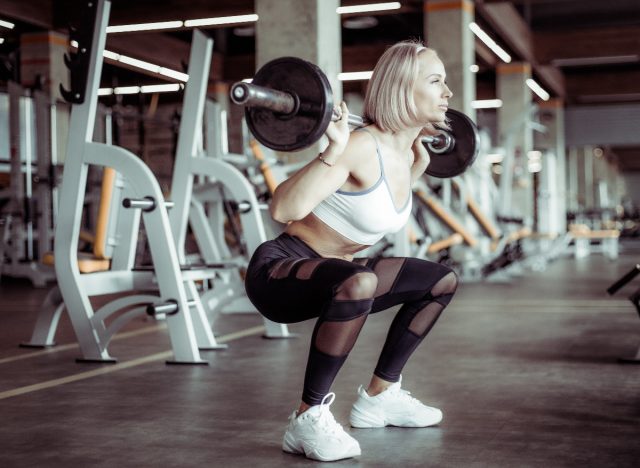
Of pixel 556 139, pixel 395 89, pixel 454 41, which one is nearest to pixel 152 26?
pixel 454 41

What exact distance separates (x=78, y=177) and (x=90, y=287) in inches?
17.4

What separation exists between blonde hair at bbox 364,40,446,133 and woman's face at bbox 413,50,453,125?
0.04 ft

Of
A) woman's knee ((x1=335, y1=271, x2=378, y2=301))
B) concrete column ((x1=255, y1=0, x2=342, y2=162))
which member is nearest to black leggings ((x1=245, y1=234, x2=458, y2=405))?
woman's knee ((x1=335, y1=271, x2=378, y2=301))

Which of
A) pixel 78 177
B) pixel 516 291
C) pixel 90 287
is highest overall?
pixel 78 177

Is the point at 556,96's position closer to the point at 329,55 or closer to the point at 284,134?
the point at 329,55

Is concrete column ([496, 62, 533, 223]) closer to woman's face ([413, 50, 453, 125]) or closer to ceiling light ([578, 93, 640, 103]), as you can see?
ceiling light ([578, 93, 640, 103])

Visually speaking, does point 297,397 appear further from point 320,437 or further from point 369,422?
point 320,437

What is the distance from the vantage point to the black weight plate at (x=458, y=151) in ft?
8.33

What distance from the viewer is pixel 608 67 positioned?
53.6 ft

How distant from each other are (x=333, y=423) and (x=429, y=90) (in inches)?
32.4

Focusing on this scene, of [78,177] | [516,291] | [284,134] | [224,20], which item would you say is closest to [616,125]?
[224,20]

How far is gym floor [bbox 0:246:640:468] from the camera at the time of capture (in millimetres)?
2021

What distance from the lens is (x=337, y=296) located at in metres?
1.93

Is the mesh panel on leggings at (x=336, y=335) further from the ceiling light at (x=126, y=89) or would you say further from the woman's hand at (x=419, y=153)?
the ceiling light at (x=126, y=89)
